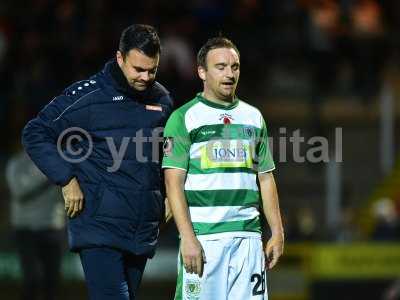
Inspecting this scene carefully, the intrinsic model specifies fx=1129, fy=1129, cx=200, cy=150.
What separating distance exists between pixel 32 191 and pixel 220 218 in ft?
17.3

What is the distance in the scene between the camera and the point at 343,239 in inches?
511

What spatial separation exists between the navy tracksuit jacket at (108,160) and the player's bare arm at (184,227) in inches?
16.3

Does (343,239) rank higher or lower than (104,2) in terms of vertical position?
lower

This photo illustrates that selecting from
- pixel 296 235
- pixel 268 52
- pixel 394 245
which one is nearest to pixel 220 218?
pixel 394 245

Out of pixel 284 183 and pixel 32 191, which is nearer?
pixel 32 191

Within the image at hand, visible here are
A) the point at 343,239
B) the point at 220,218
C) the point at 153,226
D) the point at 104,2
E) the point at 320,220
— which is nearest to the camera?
the point at 220,218

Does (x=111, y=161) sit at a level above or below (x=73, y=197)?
above

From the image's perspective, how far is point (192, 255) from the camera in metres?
5.71

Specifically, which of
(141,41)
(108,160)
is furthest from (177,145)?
(141,41)

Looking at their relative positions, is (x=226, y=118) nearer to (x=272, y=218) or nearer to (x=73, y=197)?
(x=272, y=218)

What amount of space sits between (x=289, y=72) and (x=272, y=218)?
9.53 metres

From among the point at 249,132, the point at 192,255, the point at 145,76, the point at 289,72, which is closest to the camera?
the point at 192,255

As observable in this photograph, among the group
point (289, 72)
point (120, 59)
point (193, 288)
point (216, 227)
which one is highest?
point (289, 72)

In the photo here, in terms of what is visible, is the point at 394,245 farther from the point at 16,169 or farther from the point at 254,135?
the point at 254,135
